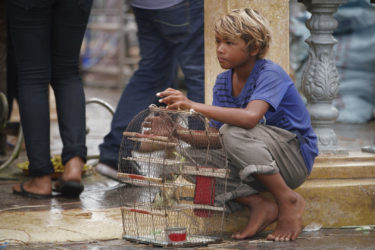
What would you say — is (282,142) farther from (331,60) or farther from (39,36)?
(39,36)

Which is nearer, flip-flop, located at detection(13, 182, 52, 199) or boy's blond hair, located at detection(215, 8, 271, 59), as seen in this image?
boy's blond hair, located at detection(215, 8, 271, 59)

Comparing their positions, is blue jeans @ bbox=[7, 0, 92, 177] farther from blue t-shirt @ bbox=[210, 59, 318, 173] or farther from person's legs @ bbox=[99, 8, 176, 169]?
blue t-shirt @ bbox=[210, 59, 318, 173]

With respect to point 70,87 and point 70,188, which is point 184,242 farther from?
point 70,87

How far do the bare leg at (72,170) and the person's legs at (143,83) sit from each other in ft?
1.64

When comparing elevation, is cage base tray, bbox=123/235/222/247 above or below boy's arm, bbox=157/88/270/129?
below

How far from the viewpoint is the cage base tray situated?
3.22 m

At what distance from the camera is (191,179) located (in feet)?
11.3

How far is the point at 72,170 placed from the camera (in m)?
4.23

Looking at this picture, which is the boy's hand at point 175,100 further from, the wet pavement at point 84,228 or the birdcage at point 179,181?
the wet pavement at point 84,228

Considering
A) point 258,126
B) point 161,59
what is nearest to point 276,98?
point 258,126

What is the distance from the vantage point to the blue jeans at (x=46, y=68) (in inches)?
161

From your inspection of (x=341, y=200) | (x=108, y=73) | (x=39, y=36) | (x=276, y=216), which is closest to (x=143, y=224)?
(x=276, y=216)

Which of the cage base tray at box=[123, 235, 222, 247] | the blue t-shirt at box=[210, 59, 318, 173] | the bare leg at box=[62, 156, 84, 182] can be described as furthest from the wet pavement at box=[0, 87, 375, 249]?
the blue t-shirt at box=[210, 59, 318, 173]

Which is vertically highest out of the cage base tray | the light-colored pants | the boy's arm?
the boy's arm
